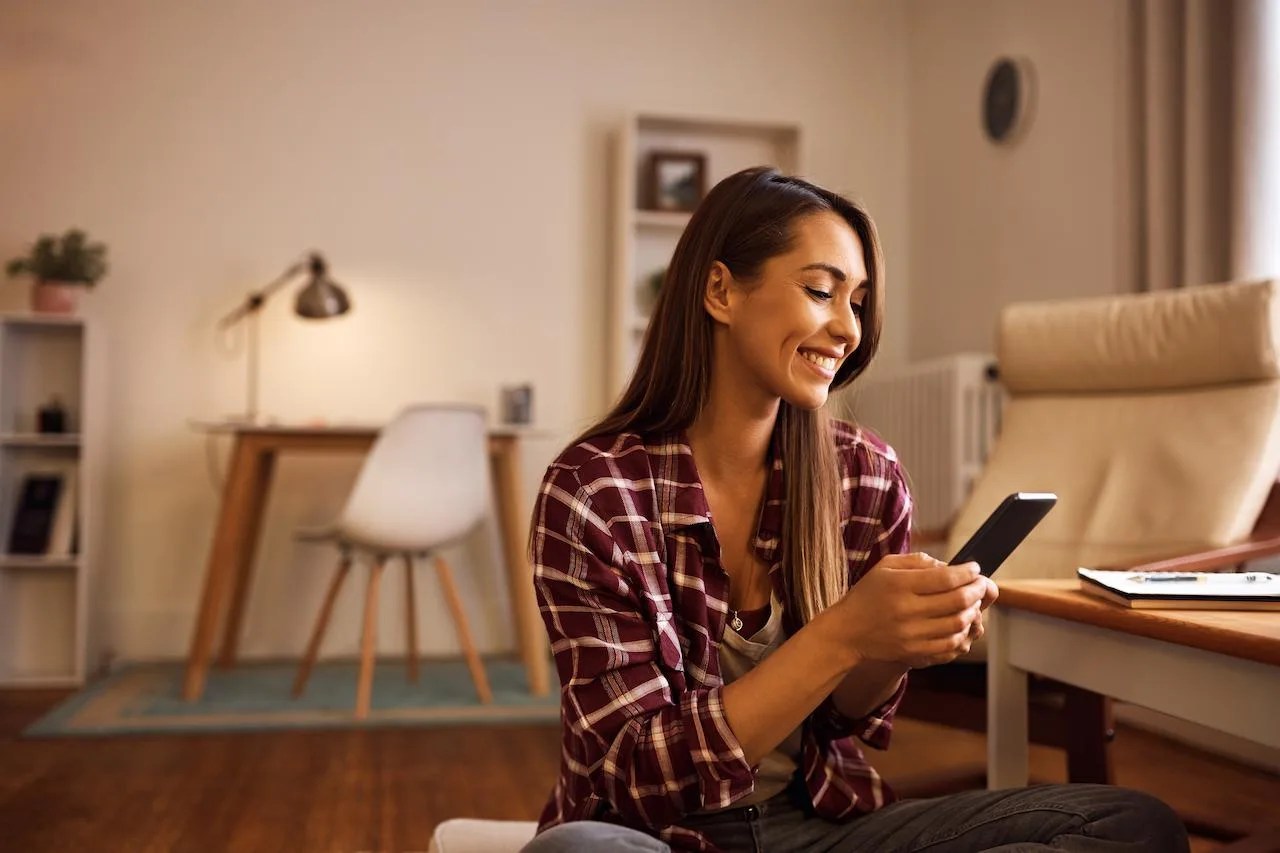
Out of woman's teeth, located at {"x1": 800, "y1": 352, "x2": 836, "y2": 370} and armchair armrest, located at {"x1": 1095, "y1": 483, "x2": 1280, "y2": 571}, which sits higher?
woman's teeth, located at {"x1": 800, "y1": 352, "x2": 836, "y2": 370}

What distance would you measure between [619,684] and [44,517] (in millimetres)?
2968

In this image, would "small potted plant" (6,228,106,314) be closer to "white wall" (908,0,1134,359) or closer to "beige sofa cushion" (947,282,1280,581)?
"beige sofa cushion" (947,282,1280,581)

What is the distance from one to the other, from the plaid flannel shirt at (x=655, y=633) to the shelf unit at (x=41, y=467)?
278 centimetres

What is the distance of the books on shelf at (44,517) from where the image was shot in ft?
10.7

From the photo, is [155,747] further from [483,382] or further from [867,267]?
[867,267]

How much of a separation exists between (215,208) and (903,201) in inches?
99.3

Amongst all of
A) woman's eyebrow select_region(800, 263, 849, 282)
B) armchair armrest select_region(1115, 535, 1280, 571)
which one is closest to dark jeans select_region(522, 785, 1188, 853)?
woman's eyebrow select_region(800, 263, 849, 282)

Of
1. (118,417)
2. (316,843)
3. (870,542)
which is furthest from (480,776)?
(118,417)

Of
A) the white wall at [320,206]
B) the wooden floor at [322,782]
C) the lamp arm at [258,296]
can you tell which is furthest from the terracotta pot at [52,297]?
the wooden floor at [322,782]

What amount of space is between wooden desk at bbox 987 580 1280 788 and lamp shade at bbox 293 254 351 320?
2622 mm

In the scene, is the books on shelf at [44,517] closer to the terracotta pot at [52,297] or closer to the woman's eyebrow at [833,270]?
the terracotta pot at [52,297]

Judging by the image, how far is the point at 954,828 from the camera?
98cm

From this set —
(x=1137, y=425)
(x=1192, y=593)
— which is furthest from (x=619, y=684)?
(x=1137, y=425)

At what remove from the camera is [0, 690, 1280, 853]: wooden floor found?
6.17 ft
